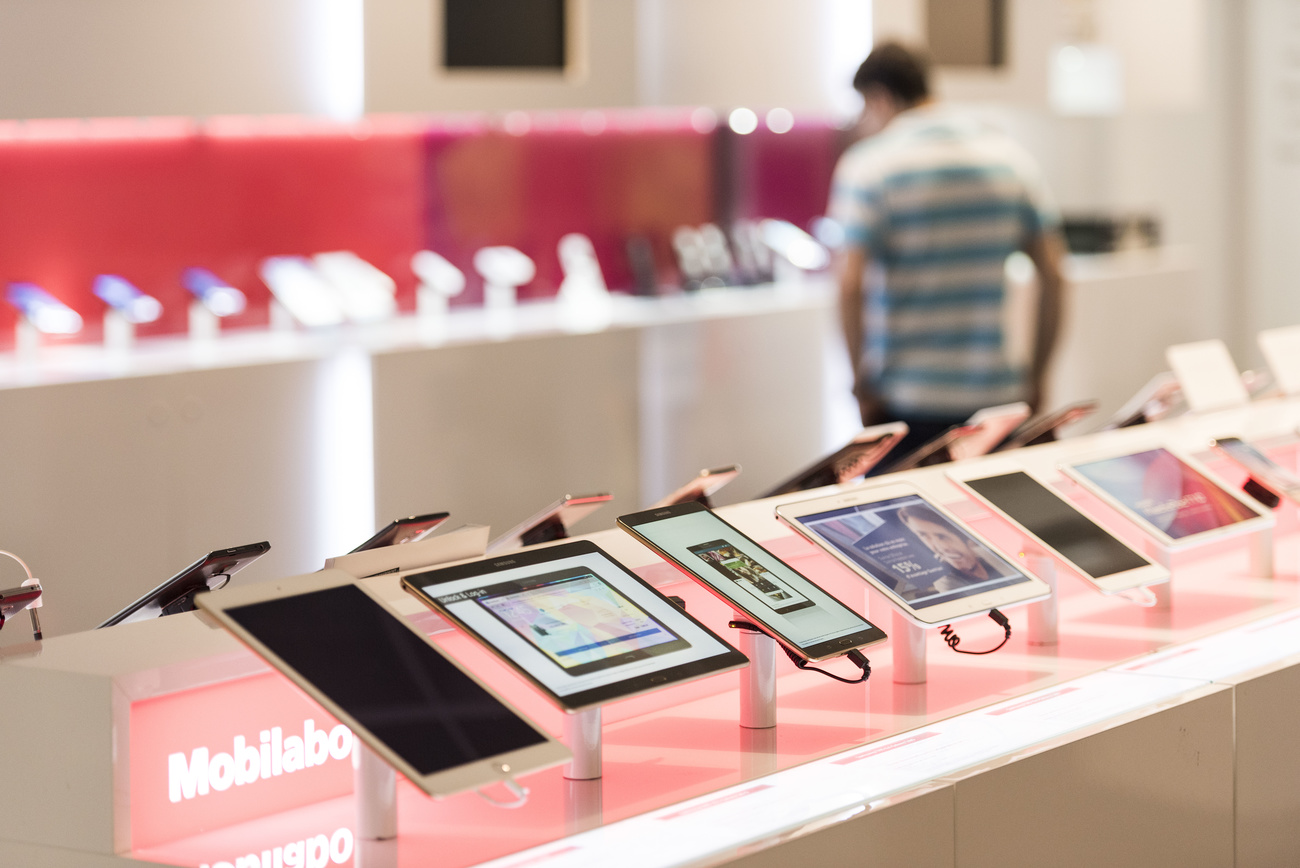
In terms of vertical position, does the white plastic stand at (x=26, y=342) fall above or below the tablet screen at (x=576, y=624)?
above

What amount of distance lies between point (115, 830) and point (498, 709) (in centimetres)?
35

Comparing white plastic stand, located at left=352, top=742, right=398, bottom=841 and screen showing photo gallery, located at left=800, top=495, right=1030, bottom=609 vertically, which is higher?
screen showing photo gallery, located at left=800, top=495, right=1030, bottom=609

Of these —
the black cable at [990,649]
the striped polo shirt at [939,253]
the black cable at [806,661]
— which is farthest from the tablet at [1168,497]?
the striped polo shirt at [939,253]

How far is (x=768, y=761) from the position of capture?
1667 mm

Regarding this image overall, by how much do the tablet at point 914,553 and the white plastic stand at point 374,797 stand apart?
58cm

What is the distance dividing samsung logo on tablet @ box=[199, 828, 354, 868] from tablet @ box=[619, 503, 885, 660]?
1.49ft

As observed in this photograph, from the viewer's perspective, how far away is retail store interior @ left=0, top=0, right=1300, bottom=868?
148 centimetres

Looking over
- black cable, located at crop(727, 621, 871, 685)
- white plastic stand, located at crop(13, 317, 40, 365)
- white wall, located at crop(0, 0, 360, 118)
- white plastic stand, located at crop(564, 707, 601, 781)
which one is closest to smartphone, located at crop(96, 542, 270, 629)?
white plastic stand, located at crop(564, 707, 601, 781)

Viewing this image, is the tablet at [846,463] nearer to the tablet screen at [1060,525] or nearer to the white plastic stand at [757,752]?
the tablet screen at [1060,525]

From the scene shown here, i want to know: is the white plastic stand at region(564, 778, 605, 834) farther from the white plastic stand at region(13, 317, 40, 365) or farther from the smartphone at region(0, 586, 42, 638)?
the white plastic stand at region(13, 317, 40, 365)

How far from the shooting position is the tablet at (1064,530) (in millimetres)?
2012

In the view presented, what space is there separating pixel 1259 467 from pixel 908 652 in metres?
0.90

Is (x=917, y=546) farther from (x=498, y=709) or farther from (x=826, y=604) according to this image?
(x=498, y=709)

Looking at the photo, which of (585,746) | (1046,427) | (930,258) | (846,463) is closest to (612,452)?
(930,258)
